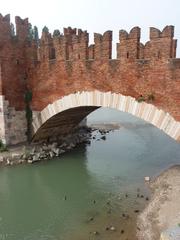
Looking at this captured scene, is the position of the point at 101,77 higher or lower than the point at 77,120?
higher

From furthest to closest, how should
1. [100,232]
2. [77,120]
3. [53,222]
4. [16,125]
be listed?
[77,120] → [16,125] → [53,222] → [100,232]

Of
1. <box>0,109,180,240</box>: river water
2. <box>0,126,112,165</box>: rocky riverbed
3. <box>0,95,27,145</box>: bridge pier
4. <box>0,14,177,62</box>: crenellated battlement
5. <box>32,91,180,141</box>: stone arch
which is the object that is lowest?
<box>0,109,180,240</box>: river water

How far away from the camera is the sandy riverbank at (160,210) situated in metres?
8.34

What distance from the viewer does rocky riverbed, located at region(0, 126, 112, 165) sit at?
14297mm

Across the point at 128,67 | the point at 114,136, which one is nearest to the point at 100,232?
the point at 128,67

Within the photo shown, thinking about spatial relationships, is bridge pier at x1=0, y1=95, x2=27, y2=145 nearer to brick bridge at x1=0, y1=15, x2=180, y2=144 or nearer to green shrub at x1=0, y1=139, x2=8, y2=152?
brick bridge at x1=0, y1=15, x2=180, y2=144

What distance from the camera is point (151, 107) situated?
10.5m

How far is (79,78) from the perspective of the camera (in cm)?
1289

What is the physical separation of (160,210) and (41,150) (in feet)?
24.1

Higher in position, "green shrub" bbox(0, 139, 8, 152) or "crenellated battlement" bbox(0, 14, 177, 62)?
"crenellated battlement" bbox(0, 14, 177, 62)

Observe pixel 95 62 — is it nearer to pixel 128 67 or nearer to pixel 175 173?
pixel 128 67

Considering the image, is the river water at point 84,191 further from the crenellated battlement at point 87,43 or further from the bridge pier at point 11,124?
the crenellated battlement at point 87,43

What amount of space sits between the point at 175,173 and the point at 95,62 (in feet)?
16.4

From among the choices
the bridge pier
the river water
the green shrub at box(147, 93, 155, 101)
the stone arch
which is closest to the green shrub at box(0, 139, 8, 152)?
the bridge pier
